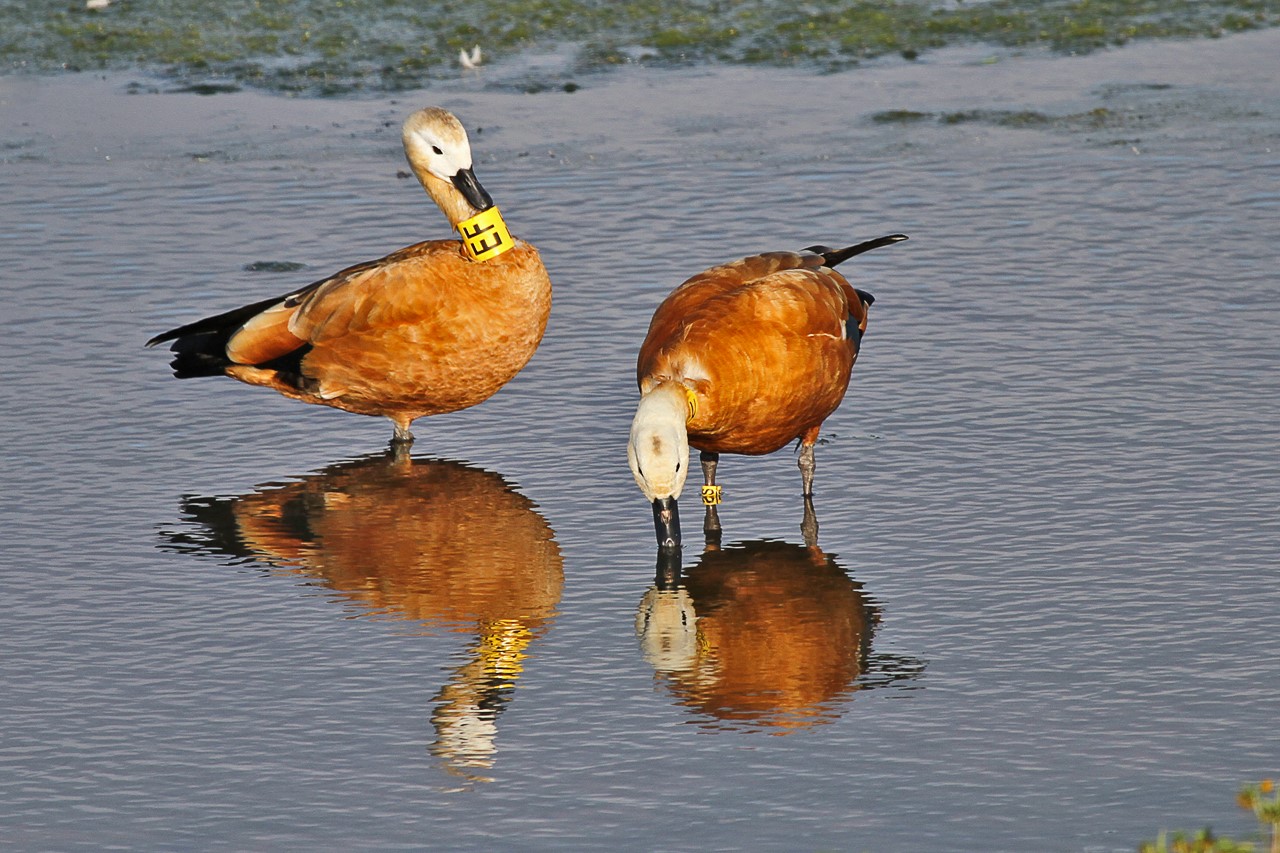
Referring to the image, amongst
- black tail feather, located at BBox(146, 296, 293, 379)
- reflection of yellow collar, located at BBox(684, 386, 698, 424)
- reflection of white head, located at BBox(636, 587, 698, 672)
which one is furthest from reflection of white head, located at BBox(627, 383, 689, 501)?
black tail feather, located at BBox(146, 296, 293, 379)

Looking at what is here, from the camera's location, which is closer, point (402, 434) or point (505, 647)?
point (505, 647)

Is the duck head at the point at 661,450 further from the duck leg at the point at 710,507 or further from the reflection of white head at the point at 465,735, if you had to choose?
the reflection of white head at the point at 465,735

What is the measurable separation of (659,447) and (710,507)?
44.8 inches

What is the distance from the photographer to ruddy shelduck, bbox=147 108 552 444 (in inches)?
361

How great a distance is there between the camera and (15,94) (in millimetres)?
15805

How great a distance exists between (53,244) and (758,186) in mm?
4510

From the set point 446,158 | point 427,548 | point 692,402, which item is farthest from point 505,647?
point 446,158

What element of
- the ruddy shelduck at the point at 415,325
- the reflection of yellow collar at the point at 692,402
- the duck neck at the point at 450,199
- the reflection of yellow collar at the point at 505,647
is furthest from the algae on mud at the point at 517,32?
the reflection of yellow collar at the point at 505,647

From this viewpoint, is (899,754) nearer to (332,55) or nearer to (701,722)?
(701,722)

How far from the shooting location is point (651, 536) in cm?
805

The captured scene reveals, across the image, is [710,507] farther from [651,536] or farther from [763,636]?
[763,636]

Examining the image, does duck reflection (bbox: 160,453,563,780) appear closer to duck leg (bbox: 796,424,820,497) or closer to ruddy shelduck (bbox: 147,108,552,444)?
ruddy shelduck (bbox: 147,108,552,444)

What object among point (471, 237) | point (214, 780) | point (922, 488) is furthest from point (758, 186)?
point (214, 780)

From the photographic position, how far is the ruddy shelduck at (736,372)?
290 inches
